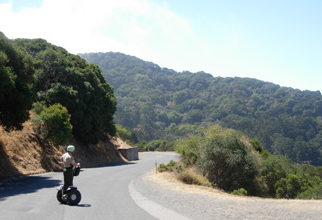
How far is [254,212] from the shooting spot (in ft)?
32.7

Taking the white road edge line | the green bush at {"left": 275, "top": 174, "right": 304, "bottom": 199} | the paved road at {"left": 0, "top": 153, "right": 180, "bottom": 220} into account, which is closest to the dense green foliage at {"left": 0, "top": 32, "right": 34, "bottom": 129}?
the paved road at {"left": 0, "top": 153, "right": 180, "bottom": 220}

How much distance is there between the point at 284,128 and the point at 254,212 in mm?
155833

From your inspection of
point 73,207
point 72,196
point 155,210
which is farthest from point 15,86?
point 155,210

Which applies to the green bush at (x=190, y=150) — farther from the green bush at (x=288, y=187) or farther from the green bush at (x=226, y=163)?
the green bush at (x=288, y=187)

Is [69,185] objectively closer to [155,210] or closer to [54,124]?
[155,210]

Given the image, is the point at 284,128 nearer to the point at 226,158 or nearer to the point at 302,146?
the point at 302,146

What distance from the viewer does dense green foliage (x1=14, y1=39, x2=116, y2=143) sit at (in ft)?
113

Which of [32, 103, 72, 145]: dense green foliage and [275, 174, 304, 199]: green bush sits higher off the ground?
[32, 103, 72, 145]: dense green foliage

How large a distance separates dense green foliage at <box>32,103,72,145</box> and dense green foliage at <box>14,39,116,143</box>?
206 inches

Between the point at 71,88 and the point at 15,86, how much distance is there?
16.9 metres

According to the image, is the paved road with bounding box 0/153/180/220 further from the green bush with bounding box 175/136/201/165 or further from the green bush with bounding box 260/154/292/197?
the green bush with bounding box 260/154/292/197

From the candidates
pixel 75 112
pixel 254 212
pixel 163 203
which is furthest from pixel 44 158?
pixel 254 212

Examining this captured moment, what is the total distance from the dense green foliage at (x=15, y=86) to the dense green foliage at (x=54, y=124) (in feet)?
25.8

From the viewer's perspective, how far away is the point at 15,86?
1817 centimetres
